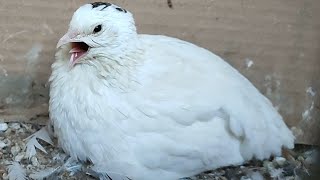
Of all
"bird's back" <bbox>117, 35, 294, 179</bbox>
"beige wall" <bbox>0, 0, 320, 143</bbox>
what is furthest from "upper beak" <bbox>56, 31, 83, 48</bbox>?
"beige wall" <bbox>0, 0, 320, 143</bbox>

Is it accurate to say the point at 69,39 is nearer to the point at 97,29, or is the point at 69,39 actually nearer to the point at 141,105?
the point at 97,29

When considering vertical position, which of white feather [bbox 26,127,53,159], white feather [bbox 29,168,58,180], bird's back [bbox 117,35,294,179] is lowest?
white feather [bbox 29,168,58,180]

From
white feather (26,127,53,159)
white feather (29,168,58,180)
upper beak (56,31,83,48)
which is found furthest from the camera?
white feather (26,127,53,159)

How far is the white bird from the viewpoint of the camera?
1.95 m

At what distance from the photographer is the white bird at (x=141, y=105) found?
1.95 metres

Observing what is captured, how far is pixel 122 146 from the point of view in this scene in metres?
1.95

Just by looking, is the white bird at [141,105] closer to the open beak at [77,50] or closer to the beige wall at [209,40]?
the open beak at [77,50]

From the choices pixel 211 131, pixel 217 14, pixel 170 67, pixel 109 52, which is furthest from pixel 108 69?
pixel 217 14

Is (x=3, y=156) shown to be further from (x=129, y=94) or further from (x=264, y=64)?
(x=264, y=64)

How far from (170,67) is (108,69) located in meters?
0.20

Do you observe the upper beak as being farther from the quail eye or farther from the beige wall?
the beige wall

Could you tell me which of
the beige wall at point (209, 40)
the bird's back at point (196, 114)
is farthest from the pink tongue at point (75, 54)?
the beige wall at point (209, 40)

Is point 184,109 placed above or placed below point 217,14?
below

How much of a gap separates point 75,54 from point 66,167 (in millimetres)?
370
